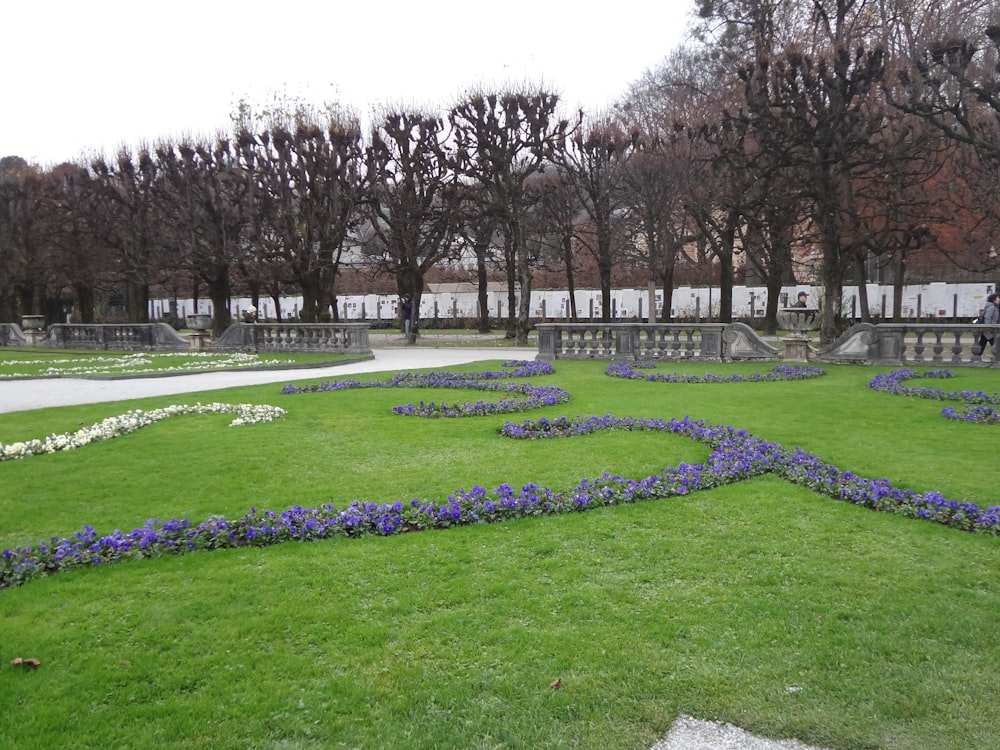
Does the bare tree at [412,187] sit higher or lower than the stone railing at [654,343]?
higher

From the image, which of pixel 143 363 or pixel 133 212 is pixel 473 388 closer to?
pixel 143 363

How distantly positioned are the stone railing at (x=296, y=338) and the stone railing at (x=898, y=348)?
15196 mm

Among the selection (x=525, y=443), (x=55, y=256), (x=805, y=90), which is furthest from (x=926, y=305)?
(x=55, y=256)

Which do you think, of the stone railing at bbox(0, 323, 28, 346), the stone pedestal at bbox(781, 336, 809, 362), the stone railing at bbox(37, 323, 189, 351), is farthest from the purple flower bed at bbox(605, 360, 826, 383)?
the stone railing at bbox(0, 323, 28, 346)

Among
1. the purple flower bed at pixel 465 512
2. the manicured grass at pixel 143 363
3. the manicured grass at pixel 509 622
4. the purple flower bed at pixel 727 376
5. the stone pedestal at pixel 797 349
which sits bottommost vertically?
the manicured grass at pixel 509 622

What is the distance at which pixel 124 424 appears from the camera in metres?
10.0

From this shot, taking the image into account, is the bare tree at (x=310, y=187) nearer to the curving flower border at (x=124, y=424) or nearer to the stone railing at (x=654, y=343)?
the stone railing at (x=654, y=343)

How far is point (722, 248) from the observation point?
29.3m

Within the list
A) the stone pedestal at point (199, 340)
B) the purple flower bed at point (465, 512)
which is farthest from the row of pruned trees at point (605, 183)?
the purple flower bed at point (465, 512)

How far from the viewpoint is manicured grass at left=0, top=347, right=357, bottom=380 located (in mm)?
18594

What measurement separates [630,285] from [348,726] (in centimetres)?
4821

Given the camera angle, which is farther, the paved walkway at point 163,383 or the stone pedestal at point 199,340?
the stone pedestal at point 199,340

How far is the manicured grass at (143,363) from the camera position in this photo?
18594mm

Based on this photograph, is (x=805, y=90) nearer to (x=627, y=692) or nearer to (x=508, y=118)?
(x=508, y=118)
